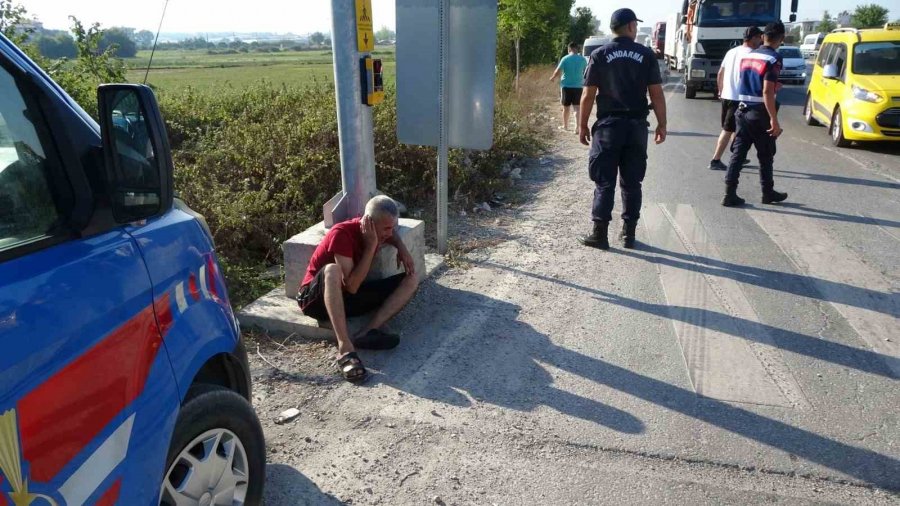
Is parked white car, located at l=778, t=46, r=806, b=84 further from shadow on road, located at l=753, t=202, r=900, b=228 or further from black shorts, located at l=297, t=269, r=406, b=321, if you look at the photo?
black shorts, located at l=297, t=269, r=406, b=321

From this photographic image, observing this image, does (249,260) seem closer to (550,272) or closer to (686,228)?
(550,272)

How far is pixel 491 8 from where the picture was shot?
5.22m

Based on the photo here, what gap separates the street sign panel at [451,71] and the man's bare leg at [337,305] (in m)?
1.67

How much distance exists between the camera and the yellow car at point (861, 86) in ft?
34.1

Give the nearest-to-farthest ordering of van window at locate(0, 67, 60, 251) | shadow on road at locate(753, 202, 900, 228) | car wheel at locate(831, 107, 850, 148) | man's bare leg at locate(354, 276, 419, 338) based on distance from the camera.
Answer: van window at locate(0, 67, 60, 251)
man's bare leg at locate(354, 276, 419, 338)
shadow on road at locate(753, 202, 900, 228)
car wheel at locate(831, 107, 850, 148)

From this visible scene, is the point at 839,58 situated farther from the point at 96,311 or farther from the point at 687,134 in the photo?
the point at 96,311

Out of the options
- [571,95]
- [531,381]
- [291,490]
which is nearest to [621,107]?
[531,381]

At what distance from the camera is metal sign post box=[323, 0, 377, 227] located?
460 centimetres

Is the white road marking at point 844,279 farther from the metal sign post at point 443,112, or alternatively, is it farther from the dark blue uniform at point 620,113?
the metal sign post at point 443,112

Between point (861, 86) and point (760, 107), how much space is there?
4843 mm

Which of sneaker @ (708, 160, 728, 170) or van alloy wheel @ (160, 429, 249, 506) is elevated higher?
van alloy wheel @ (160, 429, 249, 506)

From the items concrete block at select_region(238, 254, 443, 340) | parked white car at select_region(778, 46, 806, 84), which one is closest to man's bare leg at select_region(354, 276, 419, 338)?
concrete block at select_region(238, 254, 443, 340)

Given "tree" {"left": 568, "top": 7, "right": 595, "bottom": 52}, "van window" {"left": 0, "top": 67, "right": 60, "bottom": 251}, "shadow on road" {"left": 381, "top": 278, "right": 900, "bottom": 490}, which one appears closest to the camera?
"van window" {"left": 0, "top": 67, "right": 60, "bottom": 251}

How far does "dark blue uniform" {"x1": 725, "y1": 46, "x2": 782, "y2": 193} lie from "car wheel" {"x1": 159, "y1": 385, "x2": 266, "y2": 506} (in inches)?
248
